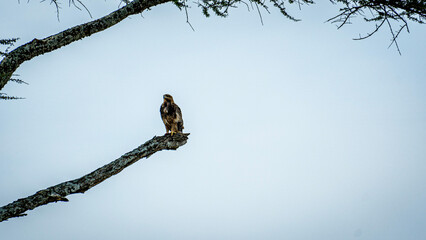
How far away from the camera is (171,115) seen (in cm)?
722

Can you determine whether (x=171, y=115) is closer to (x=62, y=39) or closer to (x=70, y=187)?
(x=62, y=39)

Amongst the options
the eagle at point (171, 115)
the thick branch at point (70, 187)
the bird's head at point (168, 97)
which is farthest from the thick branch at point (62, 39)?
the bird's head at point (168, 97)

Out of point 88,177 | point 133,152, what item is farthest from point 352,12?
point 88,177

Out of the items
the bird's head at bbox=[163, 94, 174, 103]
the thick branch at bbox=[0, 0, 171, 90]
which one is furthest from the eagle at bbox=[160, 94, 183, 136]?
the thick branch at bbox=[0, 0, 171, 90]

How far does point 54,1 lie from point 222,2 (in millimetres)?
1852

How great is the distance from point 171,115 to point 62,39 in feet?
13.0

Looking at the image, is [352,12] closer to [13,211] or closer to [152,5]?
[152,5]

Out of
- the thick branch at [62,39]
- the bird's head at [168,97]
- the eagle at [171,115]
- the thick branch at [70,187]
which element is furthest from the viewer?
the bird's head at [168,97]

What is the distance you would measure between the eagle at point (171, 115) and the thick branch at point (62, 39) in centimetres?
357

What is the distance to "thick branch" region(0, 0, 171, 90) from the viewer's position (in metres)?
2.96

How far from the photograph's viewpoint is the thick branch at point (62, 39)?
9.70 feet

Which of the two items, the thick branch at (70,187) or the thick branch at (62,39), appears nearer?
the thick branch at (70,187)

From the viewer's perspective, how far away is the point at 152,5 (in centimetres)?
374

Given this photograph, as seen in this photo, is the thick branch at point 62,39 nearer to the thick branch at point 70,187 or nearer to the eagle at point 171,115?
the thick branch at point 70,187
